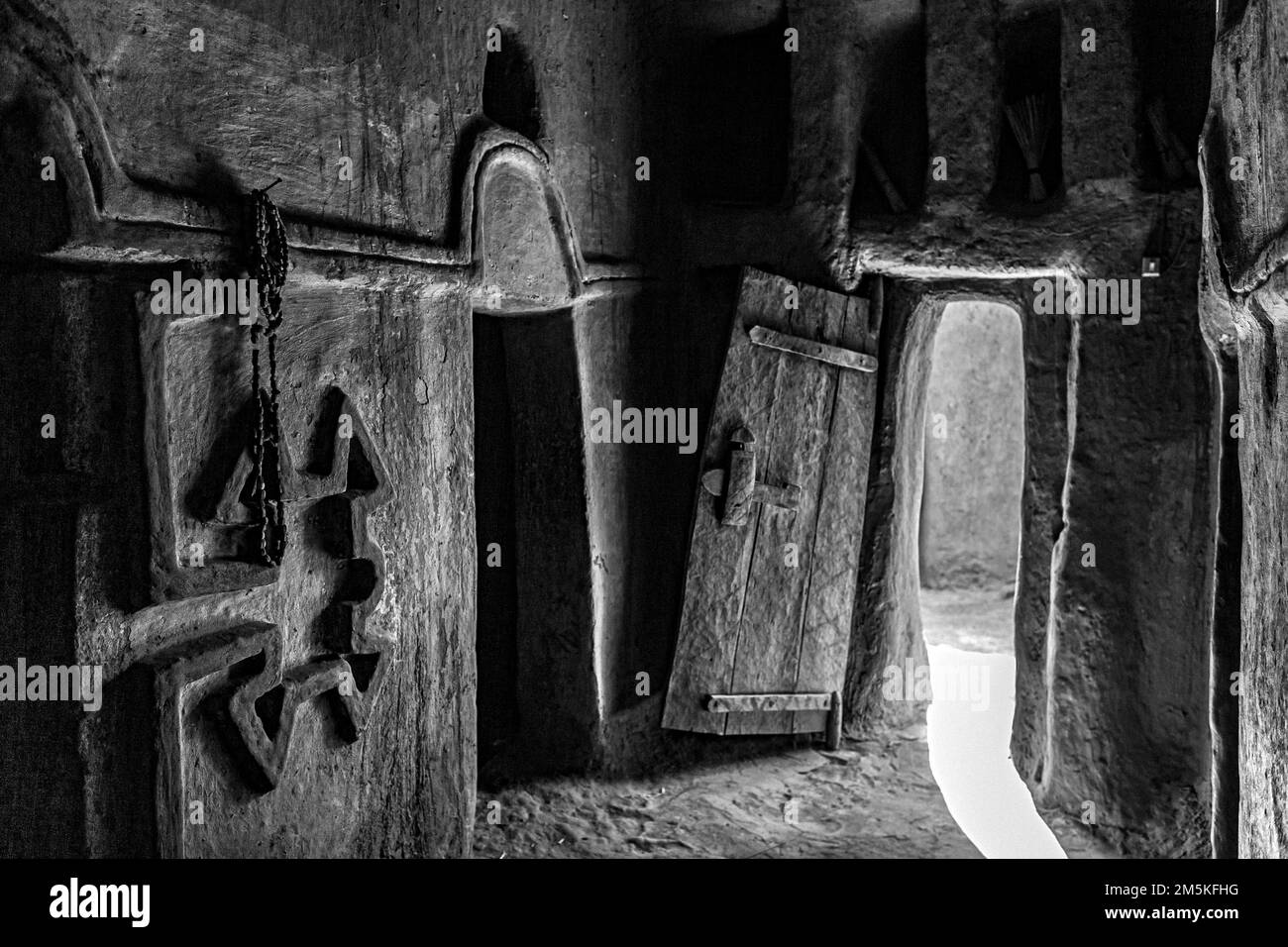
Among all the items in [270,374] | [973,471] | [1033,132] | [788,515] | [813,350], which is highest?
[1033,132]

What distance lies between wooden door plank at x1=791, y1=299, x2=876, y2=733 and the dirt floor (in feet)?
1.12

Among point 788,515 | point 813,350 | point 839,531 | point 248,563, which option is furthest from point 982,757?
point 248,563

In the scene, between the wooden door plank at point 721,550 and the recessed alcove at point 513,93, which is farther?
the wooden door plank at point 721,550

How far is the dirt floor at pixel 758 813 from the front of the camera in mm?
4715

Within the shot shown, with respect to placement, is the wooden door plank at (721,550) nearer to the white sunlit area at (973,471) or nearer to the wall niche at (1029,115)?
the wall niche at (1029,115)

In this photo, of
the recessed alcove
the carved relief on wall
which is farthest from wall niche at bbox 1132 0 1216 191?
the carved relief on wall

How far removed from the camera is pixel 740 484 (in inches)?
209

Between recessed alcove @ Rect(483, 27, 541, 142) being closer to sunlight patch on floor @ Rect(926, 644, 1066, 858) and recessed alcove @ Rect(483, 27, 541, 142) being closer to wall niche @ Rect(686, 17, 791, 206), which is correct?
wall niche @ Rect(686, 17, 791, 206)

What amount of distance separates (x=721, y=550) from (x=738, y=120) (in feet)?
7.19

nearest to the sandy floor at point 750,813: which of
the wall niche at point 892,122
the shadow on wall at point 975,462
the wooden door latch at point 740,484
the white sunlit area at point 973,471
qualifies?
the wooden door latch at point 740,484

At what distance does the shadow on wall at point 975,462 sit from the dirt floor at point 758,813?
3.86 meters

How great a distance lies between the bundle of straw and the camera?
5211mm

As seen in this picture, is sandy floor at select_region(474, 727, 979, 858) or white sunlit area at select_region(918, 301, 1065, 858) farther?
white sunlit area at select_region(918, 301, 1065, 858)

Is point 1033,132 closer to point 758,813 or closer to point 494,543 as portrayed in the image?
point 494,543
